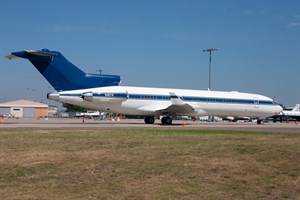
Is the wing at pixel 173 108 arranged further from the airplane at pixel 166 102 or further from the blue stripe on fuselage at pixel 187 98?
the blue stripe on fuselage at pixel 187 98

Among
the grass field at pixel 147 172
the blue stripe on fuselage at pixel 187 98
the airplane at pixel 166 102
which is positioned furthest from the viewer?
the blue stripe on fuselage at pixel 187 98

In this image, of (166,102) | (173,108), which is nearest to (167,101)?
(166,102)

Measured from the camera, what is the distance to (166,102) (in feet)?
126

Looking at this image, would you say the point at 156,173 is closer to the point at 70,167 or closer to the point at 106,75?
the point at 70,167

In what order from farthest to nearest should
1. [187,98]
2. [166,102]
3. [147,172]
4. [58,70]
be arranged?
[187,98], [166,102], [58,70], [147,172]

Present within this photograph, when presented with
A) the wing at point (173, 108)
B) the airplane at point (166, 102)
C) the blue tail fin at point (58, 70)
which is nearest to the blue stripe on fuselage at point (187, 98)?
the airplane at point (166, 102)

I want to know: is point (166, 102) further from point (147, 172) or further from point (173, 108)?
point (147, 172)

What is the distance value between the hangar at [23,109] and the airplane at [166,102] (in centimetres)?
8491

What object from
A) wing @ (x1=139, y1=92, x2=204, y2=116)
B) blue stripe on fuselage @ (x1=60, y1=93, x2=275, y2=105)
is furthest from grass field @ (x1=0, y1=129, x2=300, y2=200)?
wing @ (x1=139, y1=92, x2=204, y2=116)

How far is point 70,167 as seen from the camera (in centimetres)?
947

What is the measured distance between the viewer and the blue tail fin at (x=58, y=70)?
32800 mm

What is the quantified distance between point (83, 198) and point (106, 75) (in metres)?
29.9

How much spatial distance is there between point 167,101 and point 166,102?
6.0 inches

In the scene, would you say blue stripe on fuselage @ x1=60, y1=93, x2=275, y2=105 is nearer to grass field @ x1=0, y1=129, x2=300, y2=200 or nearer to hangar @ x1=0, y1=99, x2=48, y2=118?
grass field @ x1=0, y1=129, x2=300, y2=200
